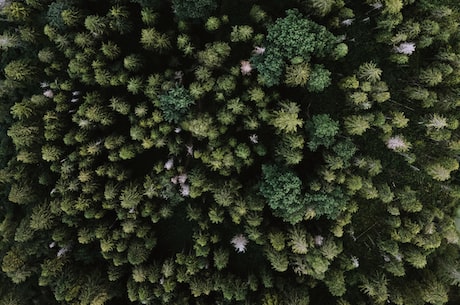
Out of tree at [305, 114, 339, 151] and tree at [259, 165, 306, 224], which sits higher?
tree at [305, 114, 339, 151]

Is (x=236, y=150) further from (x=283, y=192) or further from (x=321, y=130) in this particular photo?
(x=321, y=130)

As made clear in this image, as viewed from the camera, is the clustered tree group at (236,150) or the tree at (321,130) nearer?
the tree at (321,130)

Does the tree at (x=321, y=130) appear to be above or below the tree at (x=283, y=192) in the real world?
above

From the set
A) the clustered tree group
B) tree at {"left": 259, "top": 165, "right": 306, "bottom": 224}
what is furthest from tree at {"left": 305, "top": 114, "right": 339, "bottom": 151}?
tree at {"left": 259, "top": 165, "right": 306, "bottom": 224}

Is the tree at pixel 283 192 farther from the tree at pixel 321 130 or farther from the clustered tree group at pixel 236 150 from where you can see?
the tree at pixel 321 130

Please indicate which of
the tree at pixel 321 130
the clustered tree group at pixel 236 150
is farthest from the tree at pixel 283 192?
the tree at pixel 321 130

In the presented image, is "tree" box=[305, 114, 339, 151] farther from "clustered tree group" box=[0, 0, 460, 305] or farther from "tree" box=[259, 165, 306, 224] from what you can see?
"tree" box=[259, 165, 306, 224]

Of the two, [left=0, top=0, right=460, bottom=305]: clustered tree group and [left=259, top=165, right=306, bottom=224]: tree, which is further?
[left=0, top=0, right=460, bottom=305]: clustered tree group

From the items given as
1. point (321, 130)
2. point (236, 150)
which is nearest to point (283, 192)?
point (236, 150)

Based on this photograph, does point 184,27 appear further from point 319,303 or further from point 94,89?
point 319,303
